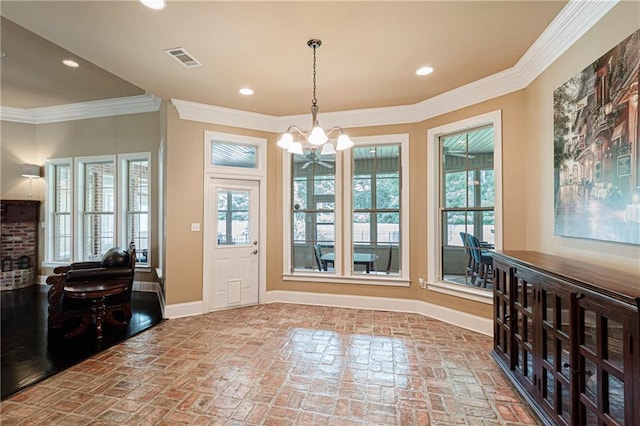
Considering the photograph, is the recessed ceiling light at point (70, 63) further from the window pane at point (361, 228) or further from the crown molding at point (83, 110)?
the window pane at point (361, 228)

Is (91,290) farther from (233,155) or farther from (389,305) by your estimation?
(389,305)

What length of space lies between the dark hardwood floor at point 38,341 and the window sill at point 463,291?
12.8 ft

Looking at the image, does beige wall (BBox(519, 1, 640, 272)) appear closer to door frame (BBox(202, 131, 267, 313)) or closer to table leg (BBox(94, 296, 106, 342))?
door frame (BBox(202, 131, 267, 313))

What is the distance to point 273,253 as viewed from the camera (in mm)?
5098

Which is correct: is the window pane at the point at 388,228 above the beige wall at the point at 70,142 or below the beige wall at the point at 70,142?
below

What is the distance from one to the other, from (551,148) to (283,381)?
328 centimetres

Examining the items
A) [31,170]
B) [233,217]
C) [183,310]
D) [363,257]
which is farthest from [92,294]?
[31,170]

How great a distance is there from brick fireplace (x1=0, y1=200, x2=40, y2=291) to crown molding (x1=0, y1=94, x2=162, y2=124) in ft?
5.68

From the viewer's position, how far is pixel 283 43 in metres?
2.87

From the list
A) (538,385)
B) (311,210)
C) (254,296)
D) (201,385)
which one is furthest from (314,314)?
(538,385)

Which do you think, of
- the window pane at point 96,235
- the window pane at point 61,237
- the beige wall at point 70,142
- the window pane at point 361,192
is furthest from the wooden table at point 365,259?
the window pane at point 61,237

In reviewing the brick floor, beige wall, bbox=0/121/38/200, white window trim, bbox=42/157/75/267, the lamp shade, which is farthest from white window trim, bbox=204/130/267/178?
beige wall, bbox=0/121/38/200

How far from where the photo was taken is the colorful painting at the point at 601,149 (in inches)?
73.9

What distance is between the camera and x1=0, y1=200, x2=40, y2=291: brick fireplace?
585 centimetres
